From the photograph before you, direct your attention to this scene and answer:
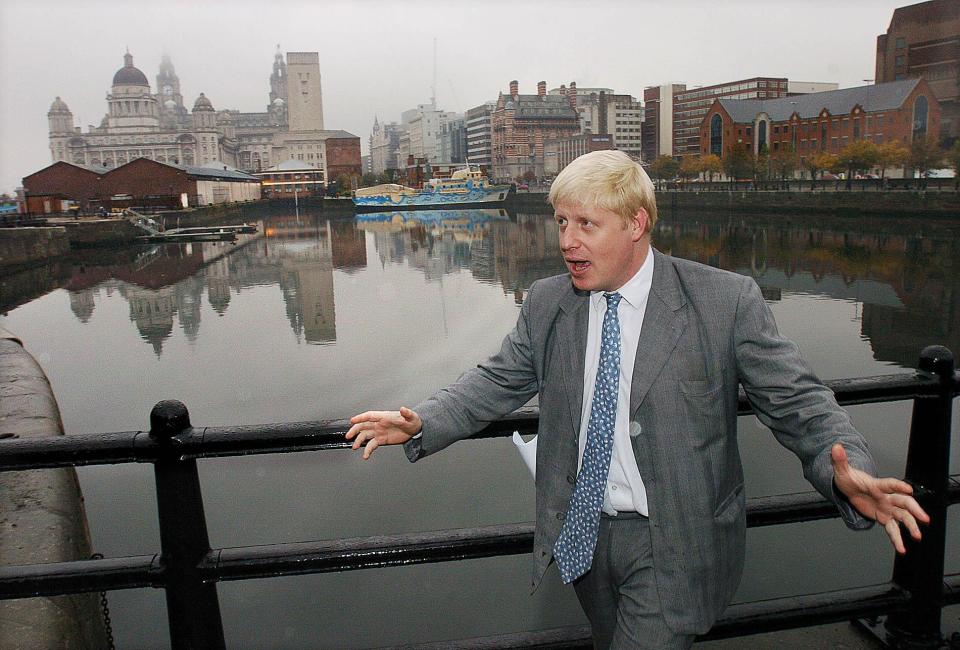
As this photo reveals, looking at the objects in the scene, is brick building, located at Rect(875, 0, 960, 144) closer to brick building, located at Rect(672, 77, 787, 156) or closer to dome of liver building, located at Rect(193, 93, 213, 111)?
brick building, located at Rect(672, 77, 787, 156)

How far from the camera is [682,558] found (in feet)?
4.54

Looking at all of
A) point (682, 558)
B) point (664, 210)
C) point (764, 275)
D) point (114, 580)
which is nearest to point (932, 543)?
point (682, 558)

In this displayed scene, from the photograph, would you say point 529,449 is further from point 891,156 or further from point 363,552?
point 891,156

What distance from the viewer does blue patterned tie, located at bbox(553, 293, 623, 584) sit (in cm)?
143

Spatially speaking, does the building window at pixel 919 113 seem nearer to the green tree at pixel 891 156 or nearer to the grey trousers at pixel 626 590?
the green tree at pixel 891 156

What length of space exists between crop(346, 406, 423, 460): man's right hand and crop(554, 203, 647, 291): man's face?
1.41 ft

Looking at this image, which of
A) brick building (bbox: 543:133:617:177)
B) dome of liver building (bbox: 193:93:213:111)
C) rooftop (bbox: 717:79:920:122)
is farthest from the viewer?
dome of liver building (bbox: 193:93:213:111)

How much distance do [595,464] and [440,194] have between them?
253 ft

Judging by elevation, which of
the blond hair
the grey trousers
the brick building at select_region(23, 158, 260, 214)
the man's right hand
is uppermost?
the brick building at select_region(23, 158, 260, 214)

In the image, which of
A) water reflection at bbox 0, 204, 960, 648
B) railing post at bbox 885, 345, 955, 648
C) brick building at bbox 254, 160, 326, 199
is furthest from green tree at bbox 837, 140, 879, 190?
brick building at bbox 254, 160, 326, 199

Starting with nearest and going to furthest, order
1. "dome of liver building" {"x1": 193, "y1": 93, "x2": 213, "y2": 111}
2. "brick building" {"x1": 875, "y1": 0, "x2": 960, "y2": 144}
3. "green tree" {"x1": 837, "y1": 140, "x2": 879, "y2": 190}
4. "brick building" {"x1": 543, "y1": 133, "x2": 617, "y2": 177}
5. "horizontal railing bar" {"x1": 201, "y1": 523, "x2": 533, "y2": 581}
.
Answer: "horizontal railing bar" {"x1": 201, "y1": 523, "x2": 533, "y2": 581} → "brick building" {"x1": 543, "y1": 133, "x2": 617, "y2": 177} → "green tree" {"x1": 837, "y1": 140, "x2": 879, "y2": 190} → "brick building" {"x1": 875, "y1": 0, "x2": 960, "y2": 144} → "dome of liver building" {"x1": 193, "y1": 93, "x2": 213, "y2": 111}

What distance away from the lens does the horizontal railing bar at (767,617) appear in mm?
1724

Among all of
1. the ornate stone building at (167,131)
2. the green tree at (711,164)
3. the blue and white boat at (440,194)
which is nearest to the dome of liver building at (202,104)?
the ornate stone building at (167,131)

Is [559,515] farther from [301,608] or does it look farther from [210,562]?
[301,608]
